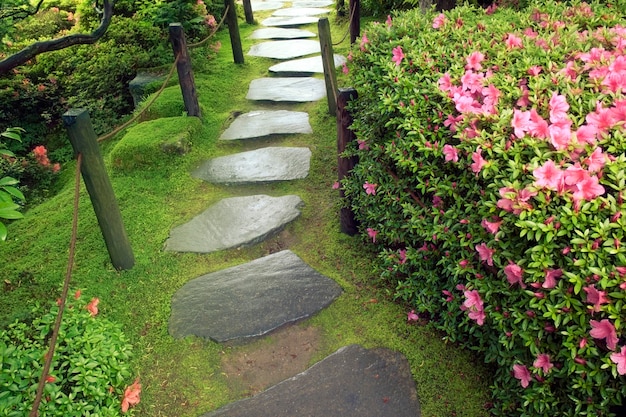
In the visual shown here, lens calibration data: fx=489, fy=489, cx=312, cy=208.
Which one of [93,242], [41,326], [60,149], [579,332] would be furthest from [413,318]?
[60,149]

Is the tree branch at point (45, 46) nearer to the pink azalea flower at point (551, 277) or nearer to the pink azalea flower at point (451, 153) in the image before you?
the pink azalea flower at point (451, 153)

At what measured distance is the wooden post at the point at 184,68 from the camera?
493 cm

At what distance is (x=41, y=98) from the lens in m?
7.00

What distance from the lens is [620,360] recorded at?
1.59 meters

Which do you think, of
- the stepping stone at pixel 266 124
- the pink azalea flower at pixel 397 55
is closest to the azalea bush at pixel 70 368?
the pink azalea flower at pixel 397 55

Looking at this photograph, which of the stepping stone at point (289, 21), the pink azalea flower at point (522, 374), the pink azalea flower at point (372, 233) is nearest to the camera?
the pink azalea flower at point (522, 374)

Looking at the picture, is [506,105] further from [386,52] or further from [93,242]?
[93,242]

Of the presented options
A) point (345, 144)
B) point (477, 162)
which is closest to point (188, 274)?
point (345, 144)

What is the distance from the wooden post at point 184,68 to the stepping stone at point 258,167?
3.05 ft

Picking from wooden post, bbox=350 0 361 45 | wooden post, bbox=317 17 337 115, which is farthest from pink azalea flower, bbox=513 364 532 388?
wooden post, bbox=350 0 361 45

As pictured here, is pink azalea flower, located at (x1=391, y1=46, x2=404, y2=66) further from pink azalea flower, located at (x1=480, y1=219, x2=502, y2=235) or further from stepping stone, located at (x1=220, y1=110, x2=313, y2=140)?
stepping stone, located at (x1=220, y1=110, x2=313, y2=140)

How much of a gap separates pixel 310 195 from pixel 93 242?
1.73 meters

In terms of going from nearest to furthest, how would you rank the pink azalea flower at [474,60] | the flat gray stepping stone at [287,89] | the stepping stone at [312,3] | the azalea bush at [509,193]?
the azalea bush at [509,193] < the pink azalea flower at [474,60] < the flat gray stepping stone at [287,89] < the stepping stone at [312,3]

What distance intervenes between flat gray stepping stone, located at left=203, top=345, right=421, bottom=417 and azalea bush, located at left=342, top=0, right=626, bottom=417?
366mm
